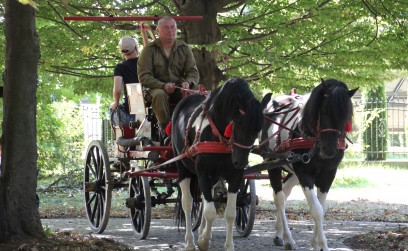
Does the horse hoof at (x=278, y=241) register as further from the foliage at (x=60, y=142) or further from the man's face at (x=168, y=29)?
the foliage at (x=60, y=142)

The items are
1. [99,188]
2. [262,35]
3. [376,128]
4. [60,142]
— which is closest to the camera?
[99,188]

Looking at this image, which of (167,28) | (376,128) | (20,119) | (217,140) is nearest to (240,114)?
(217,140)

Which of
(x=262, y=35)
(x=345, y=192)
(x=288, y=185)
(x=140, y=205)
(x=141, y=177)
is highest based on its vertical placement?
(x=262, y=35)

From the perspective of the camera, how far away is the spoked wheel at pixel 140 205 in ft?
32.8

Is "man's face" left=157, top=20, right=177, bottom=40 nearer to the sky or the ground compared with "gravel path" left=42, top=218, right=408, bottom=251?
nearer to the sky

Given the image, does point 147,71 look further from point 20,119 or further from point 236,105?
point 236,105

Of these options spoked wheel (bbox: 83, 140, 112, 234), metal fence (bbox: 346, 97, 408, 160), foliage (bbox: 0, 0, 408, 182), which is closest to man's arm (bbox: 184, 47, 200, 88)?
spoked wheel (bbox: 83, 140, 112, 234)

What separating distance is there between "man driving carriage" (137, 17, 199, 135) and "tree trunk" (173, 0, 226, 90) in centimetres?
299

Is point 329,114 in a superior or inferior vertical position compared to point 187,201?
superior

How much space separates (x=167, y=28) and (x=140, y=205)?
7.64ft

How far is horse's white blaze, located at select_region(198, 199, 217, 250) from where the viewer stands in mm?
8258

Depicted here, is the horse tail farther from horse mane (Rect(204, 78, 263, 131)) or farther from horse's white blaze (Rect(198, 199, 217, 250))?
horse mane (Rect(204, 78, 263, 131))

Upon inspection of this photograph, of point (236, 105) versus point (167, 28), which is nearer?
point (236, 105)

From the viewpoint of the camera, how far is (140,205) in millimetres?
10320
